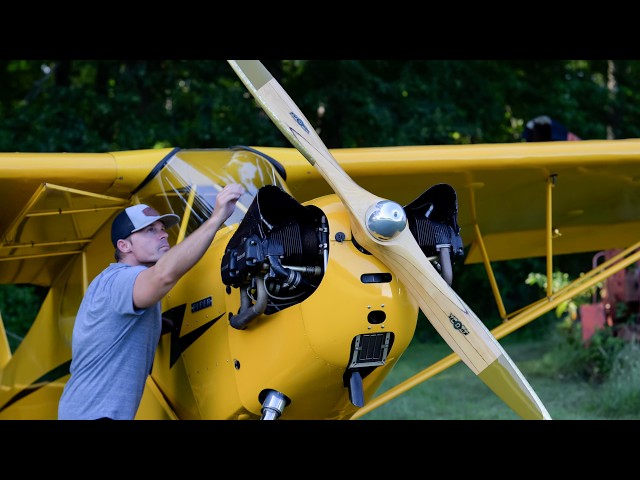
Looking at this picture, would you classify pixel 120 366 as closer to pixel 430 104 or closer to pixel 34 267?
pixel 34 267

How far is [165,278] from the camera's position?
396cm

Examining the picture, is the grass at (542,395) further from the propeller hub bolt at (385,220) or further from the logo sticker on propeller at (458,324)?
the propeller hub bolt at (385,220)

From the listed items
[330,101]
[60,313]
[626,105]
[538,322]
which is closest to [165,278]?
[60,313]

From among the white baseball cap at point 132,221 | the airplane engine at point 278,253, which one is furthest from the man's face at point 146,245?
the airplane engine at point 278,253

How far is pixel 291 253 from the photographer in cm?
378

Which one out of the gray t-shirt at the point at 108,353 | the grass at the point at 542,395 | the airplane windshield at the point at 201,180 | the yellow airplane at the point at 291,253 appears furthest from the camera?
the grass at the point at 542,395

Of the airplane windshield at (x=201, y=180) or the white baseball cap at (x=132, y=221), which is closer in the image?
the white baseball cap at (x=132, y=221)

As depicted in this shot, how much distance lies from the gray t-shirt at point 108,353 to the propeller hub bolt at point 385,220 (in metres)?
1.21

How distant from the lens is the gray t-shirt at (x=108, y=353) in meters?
4.16

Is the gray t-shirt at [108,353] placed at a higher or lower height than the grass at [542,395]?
higher

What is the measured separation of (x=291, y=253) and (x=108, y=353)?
108cm

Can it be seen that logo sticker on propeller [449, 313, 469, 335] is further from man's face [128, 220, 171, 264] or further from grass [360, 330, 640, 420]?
grass [360, 330, 640, 420]

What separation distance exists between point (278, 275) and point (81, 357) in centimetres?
117

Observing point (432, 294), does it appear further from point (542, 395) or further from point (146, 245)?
point (542, 395)
